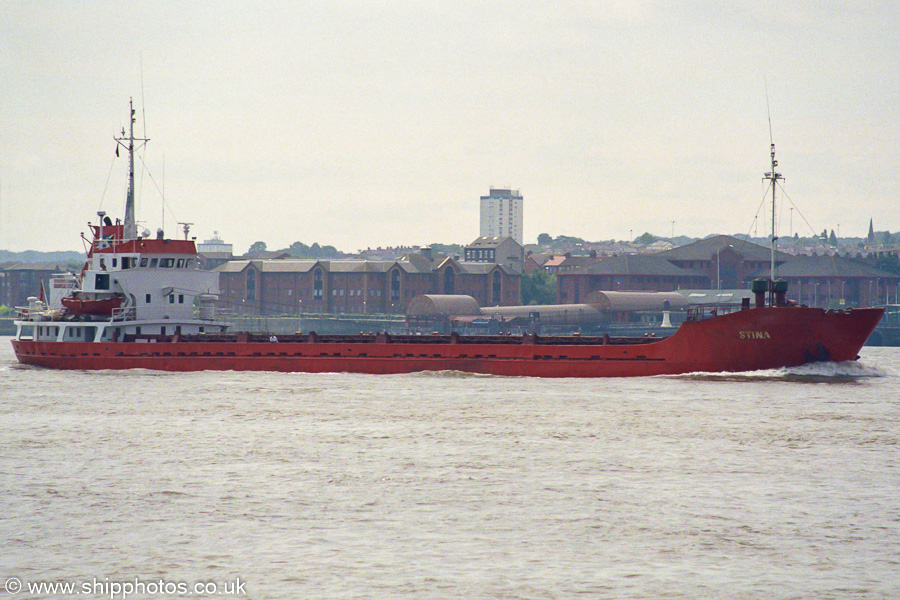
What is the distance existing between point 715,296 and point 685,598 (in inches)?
4607

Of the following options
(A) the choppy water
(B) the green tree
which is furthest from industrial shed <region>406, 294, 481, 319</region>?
(A) the choppy water

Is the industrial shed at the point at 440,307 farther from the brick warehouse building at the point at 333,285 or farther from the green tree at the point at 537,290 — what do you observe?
the green tree at the point at 537,290

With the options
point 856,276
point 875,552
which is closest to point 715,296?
point 856,276

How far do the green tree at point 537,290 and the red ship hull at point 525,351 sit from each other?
10502cm

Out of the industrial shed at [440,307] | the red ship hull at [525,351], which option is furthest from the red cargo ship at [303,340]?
the industrial shed at [440,307]

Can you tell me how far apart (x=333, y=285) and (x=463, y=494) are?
118 m

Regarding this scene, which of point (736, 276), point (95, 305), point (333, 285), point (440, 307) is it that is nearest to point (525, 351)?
point (95, 305)

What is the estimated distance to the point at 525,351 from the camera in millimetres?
50156

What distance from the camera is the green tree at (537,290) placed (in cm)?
15912

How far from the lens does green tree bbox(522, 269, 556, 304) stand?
522 feet

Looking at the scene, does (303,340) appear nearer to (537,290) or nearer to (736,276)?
(736,276)

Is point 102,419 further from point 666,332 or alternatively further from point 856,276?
point 856,276

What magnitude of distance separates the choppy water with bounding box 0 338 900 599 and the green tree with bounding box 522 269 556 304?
116623mm

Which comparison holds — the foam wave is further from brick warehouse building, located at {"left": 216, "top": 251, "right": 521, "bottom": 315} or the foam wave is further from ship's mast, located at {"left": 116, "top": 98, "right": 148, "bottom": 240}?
→ brick warehouse building, located at {"left": 216, "top": 251, "right": 521, "bottom": 315}
